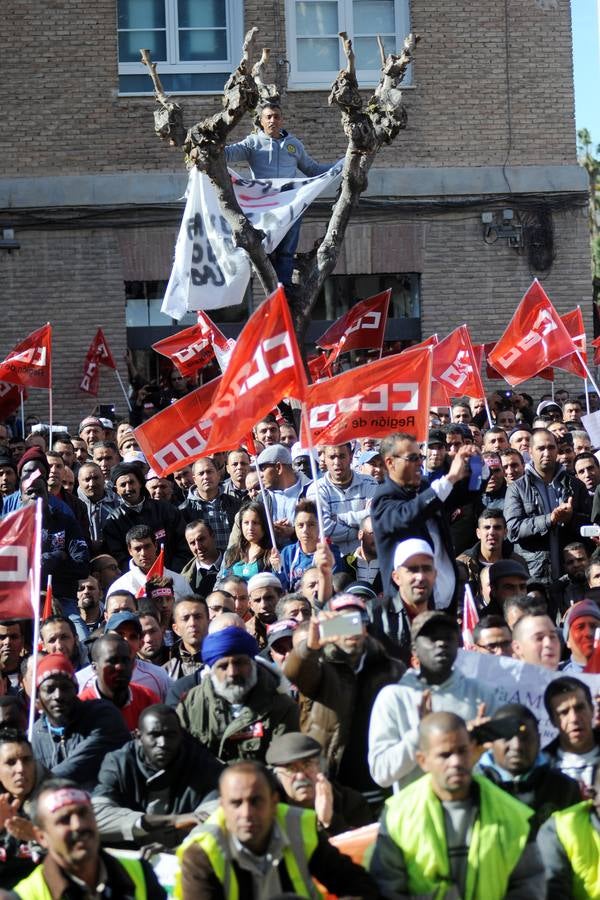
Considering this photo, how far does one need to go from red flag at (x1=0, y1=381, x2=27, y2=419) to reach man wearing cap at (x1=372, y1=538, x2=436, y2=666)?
964 centimetres

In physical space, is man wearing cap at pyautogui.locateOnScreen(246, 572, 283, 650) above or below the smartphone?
below

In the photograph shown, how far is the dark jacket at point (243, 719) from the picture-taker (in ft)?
23.2

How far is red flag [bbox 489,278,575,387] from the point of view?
13938mm

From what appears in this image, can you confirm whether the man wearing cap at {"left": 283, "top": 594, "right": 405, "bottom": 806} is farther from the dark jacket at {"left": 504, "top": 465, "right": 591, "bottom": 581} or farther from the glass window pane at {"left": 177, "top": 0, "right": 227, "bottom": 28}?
the glass window pane at {"left": 177, "top": 0, "right": 227, "bottom": 28}

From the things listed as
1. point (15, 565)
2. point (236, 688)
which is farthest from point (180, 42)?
point (236, 688)

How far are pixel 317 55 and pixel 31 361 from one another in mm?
6883

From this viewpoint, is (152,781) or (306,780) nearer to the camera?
(306,780)

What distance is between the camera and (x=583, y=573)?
1034 cm

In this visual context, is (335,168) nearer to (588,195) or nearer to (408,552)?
(588,195)

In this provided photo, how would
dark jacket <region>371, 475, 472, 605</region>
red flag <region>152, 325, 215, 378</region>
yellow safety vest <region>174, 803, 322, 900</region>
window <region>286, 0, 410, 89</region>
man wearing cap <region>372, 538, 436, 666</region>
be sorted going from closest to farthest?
yellow safety vest <region>174, 803, 322, 900</region>, man wearing cap <region>372, 538, 436, 666</region>, dark jacket <region>371, 475, 472, 605</region>, red flag <region>152, 325, 215, 378</region>, window <region>286, 0, 410, 89</region>

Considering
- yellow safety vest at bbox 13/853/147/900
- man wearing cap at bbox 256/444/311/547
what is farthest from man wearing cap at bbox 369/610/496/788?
man wearing cap at bbox 256/444/311/547

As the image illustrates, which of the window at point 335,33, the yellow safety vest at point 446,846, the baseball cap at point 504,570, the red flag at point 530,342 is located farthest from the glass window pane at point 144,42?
the yellow safety vest at point 446,846

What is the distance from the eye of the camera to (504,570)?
9305mm

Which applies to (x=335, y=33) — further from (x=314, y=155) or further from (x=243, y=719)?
(x=243, y=719)
